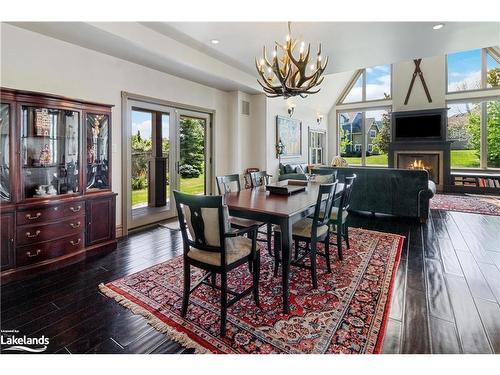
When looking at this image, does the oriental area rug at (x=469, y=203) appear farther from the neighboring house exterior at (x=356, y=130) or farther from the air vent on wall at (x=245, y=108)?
the air vent on wall at (x=245, y=108)

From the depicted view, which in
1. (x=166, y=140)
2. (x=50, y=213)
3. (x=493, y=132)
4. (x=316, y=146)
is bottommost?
(x=50, y=213)

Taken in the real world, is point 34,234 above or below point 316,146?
below

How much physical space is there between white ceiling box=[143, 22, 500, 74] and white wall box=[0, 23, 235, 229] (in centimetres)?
86

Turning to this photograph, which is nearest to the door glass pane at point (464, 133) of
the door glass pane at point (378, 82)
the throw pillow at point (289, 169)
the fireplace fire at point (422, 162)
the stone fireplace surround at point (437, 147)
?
the stone fireplace surround at point (437, 147)

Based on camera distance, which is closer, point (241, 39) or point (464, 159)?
point (241, 39)

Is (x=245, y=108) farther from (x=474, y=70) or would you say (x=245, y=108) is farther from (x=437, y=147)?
(x=474, y=70)

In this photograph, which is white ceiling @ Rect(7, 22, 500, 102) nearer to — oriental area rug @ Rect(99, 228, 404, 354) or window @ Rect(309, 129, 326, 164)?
oriental area rug @ Rect(99, 228, 404, 354)

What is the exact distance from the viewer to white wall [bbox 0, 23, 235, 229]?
2.94 metres

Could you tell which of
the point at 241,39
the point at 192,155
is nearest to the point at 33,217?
the point at 192,155

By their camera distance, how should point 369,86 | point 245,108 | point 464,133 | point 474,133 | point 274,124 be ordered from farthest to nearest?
1. point 369,86
2. point 464,133
3. point 474,133
4. point 274,124
5. point 245,108

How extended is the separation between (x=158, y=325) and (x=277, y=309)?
0.89 metres

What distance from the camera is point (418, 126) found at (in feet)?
27.6
